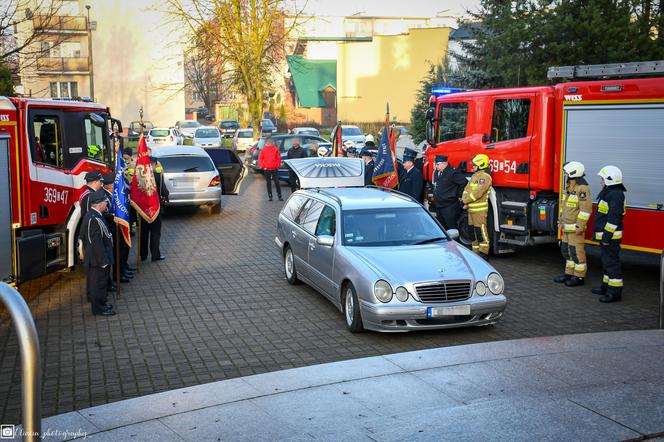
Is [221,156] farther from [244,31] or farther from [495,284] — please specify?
[244,31]

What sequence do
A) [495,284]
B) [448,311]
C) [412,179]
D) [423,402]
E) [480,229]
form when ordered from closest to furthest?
[423,402]
[448,311]
[495,284]
[480,229]
[412,179]

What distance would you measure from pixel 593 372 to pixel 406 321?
Answer: 2.07 metres

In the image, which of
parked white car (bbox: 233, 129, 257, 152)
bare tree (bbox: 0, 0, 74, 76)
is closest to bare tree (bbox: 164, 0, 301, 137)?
parked white car (bbox: 233, 129, 257, 152)

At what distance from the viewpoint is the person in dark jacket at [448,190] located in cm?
1343

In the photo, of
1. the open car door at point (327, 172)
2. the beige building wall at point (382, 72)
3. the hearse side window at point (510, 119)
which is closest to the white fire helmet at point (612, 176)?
the hearse side window at point (510, 119)

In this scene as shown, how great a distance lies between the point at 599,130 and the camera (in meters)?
11.7

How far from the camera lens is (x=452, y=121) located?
14781 mm

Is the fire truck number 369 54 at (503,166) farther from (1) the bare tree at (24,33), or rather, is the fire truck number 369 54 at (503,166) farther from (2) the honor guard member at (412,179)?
(1) the bare tree at (24,33)

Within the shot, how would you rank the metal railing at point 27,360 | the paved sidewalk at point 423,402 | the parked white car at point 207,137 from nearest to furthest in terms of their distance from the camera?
the metal railing at point 27,360
the paved sidewalk at point 423,402
the parked white car at point 207,137

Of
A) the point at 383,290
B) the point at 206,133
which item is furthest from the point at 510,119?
the point at 206,133

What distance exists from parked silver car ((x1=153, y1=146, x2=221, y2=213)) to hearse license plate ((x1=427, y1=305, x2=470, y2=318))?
1156 cm

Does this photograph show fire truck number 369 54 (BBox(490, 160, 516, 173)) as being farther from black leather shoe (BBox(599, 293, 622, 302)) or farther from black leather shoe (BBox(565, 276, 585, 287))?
black leather shoe (BBox(599, 293, 622, 302))

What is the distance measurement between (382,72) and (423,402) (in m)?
60.7

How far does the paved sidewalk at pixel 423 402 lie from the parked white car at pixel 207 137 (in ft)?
117
